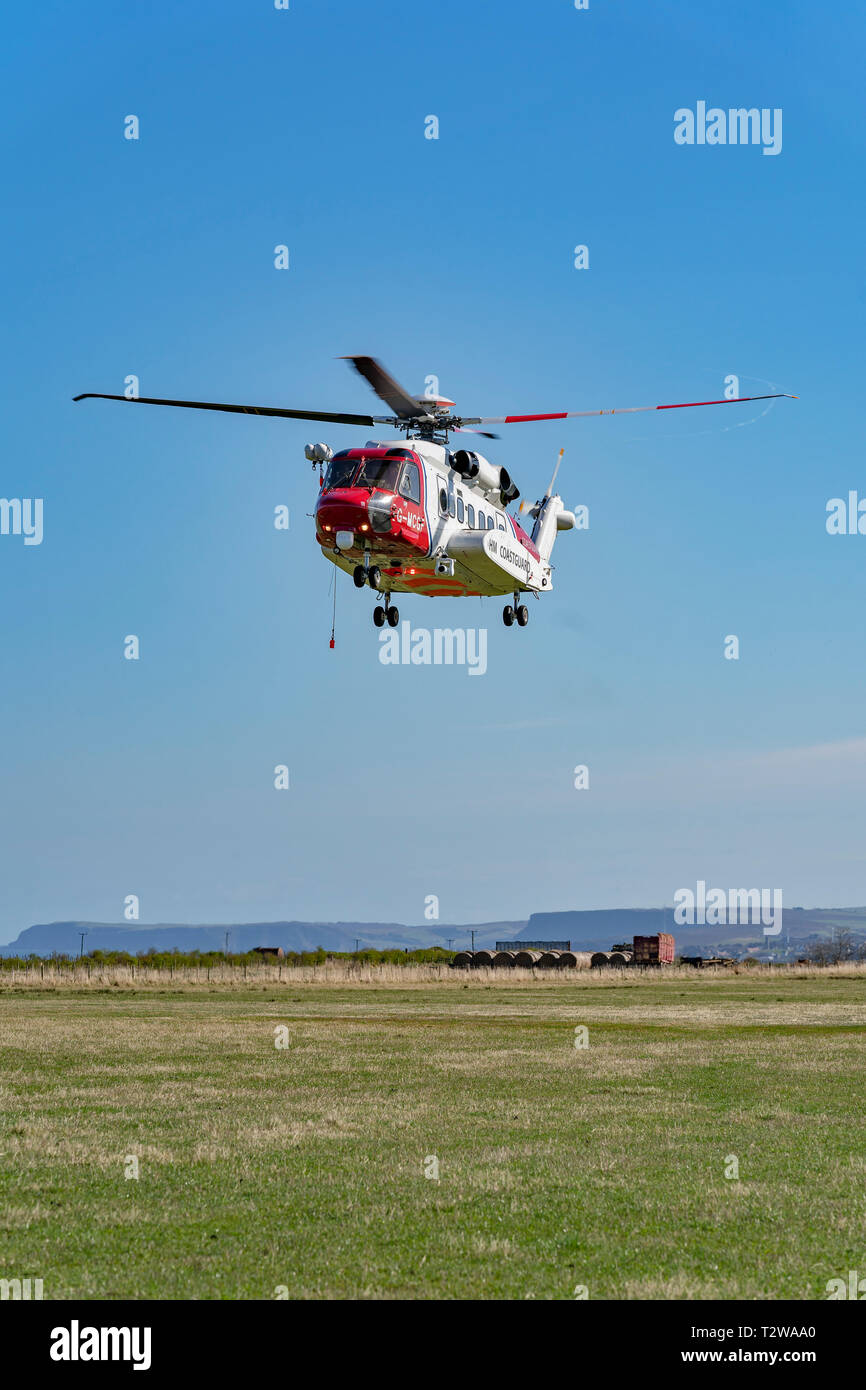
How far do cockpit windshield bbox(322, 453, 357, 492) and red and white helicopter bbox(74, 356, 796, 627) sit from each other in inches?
0.9

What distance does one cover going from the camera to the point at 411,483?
33.1m

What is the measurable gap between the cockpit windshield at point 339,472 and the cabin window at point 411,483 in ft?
3.96

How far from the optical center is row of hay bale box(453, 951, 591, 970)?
97.4m

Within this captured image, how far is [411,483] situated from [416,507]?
567 millimetres

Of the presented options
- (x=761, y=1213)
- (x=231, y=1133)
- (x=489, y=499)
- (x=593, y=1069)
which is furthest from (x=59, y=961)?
(x=761, y=1213)

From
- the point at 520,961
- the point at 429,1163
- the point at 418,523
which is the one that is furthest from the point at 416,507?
the point at 520,961

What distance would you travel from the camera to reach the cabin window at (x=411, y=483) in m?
32.8

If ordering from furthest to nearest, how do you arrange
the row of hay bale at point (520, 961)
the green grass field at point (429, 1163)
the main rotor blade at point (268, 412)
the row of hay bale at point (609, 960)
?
the row of hay bale at point (609, 960), the row of hay bale at point (520, 961), the main rotor blade at point (268, 412), the green grass field at point (429, 1163)

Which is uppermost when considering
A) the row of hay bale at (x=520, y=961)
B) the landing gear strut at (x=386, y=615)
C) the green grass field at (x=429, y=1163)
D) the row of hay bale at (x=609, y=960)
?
the landing gear strut at (x=386, y=615)

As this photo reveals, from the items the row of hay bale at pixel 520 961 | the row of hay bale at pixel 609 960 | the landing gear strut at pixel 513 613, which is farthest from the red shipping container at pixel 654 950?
the landing gear strut at pixel 513 613

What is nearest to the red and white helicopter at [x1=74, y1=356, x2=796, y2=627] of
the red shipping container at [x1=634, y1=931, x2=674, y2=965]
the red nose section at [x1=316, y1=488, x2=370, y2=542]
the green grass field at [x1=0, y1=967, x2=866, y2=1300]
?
the red nose section at [x1=316, y1=488, x2=370, y2=542]

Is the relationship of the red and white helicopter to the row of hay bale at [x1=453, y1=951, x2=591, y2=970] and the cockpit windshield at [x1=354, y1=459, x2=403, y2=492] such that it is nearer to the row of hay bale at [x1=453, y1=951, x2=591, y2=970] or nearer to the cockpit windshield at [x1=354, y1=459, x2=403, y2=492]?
the cockpit windshield at [x1=354, y1=459, x2=403, y2=492]

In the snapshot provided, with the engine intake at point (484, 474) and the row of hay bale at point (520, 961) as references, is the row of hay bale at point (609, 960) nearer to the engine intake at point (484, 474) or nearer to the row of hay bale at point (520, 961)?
the row of hay bale at point (520, 961)
